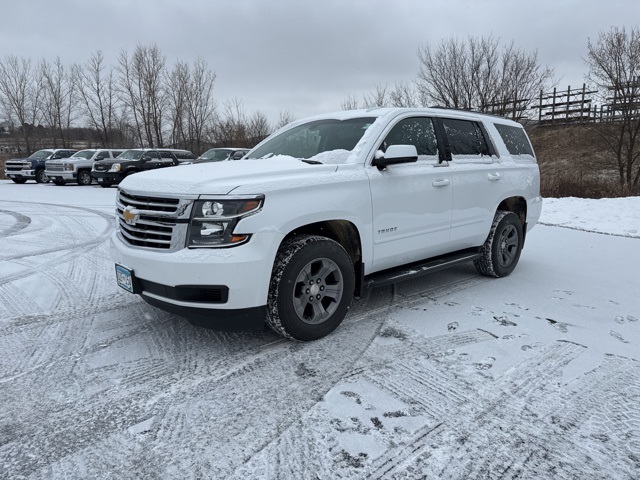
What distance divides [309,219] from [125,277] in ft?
4.84

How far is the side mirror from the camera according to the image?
356 cm

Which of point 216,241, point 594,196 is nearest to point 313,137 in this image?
point 216,241

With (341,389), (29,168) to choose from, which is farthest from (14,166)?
(341,389)

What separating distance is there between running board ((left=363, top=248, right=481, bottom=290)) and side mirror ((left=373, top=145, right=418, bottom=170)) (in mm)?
1001

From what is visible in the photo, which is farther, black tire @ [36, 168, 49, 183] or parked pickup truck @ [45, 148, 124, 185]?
black tire @ [36, 168, 49, 183]

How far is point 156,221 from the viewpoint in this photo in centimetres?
309

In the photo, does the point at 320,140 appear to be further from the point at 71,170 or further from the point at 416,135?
the point at 71,170

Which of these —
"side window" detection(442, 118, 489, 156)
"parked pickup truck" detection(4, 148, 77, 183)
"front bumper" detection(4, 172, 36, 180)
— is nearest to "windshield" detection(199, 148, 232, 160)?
"parked pickup truck" detection(4, 148, 77, 183)

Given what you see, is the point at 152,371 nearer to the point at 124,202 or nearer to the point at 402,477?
the point at 124,202

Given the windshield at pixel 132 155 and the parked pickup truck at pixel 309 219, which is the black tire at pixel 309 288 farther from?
the windshield at pixel 132 155

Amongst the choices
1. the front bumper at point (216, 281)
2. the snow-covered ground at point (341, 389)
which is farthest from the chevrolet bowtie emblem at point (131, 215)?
the snow-covered ground at point (341, 389)

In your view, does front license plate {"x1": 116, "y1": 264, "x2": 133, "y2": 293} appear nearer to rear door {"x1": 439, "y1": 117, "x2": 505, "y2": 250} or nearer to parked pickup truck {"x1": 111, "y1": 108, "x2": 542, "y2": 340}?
parked pickup truck {"x1": 111, "y1": 108, "x2": 542, "y2": 340}

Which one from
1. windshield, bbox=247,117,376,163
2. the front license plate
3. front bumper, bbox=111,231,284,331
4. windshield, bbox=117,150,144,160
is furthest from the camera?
windshield, bbox=117,150,144,160

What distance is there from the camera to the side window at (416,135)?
3.98m
